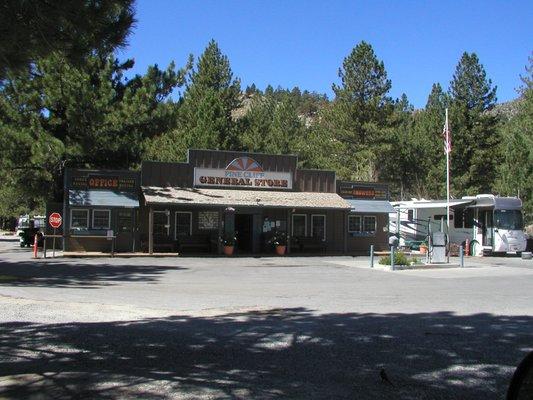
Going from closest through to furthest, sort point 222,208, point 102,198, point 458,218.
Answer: point 102,198 → point 222,208 → point 458,218

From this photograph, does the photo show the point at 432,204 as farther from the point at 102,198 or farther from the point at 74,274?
the point at 74,274

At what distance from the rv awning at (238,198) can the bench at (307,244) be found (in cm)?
241

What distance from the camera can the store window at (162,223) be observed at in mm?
29703

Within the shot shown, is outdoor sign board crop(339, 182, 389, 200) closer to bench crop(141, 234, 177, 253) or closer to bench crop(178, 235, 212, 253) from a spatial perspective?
bench crop(178, 235, 212, 253)

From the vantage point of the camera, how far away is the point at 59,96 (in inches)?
1107

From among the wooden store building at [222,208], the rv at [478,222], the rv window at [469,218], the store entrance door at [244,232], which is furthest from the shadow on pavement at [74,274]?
the rv window at [469,218]

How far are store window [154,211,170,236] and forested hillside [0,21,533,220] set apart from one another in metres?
3.61

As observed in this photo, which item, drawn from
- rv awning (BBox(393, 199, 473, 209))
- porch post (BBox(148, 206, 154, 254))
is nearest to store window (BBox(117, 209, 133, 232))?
porch post (BBox(148, 206, 154, 254))

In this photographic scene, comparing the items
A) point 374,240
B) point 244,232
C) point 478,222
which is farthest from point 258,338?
point 374,240

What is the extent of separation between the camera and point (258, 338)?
805 centimetres

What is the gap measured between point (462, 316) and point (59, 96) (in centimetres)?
2317

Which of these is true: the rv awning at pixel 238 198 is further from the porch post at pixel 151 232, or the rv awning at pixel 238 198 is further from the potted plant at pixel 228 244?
the potted plant at pixel 228 244

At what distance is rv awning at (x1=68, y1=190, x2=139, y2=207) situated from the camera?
27.7 meters

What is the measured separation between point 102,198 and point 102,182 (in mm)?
963
